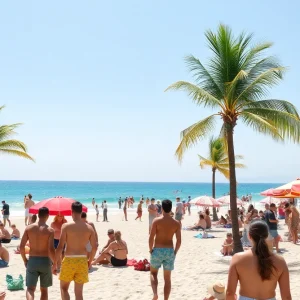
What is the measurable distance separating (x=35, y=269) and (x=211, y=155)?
2213 centimetres

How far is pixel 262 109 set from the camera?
11.6 metres

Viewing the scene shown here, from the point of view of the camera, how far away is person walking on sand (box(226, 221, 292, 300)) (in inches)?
122

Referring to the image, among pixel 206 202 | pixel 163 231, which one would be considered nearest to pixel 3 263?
pixel 163 231

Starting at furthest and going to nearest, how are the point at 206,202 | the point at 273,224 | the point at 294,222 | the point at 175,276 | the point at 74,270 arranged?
the point at 206,202 < the point at 294,222 < the point at 273,224 < the point at 175,276 < the point at 74,270

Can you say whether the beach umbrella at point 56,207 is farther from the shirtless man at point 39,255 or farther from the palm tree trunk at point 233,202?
the palm tree trunk at point 233,202

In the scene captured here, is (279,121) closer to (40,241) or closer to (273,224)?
(273,224)

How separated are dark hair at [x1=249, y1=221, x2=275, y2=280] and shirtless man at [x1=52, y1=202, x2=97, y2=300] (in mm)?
2908

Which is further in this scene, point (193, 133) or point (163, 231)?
point (193, 133)

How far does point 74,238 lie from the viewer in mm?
5508

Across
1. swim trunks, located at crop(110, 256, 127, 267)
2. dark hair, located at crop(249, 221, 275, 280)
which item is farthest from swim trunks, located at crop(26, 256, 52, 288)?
swim trunks, located at crop(110, 256, 127, 267)

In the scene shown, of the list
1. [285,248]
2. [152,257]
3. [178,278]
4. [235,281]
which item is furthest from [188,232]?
[235,281]

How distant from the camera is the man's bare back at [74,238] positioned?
18.0ft

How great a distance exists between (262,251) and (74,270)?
307 cm

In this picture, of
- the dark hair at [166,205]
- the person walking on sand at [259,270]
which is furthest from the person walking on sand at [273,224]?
the person walking on sand at [259,270]
